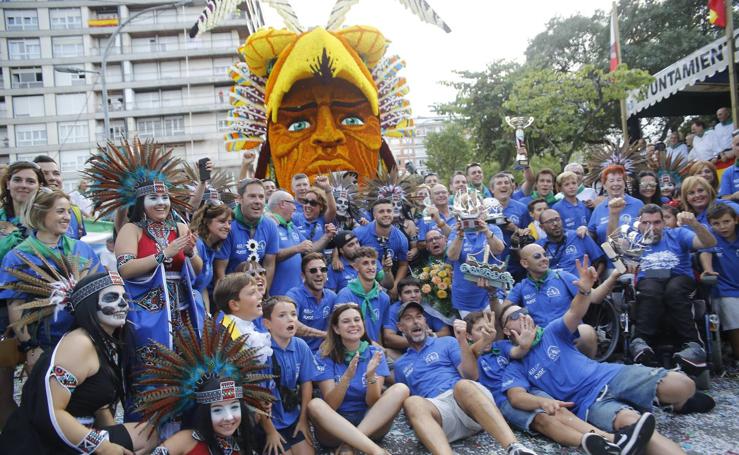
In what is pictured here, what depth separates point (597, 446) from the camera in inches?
132

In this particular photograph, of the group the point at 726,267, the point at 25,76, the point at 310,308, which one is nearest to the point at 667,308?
the point at 726,267

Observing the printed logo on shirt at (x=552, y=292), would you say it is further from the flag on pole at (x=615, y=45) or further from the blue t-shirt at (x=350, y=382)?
the flag on pole at (x=615, y=45)

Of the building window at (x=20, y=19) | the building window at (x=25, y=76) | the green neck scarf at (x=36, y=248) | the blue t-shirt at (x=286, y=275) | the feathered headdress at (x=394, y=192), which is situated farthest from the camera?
the building window at (x=20, y=19)

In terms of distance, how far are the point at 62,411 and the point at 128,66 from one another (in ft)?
137

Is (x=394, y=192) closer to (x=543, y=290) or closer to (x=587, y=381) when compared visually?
(x=543, y=290)

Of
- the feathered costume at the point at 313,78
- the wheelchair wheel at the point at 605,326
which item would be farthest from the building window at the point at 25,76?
the wheelchair wheel at the point at 605,326

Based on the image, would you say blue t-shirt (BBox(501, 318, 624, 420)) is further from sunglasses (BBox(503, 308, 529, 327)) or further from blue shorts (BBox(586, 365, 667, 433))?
sunglasses (BBox(503, 308, 529, 327))

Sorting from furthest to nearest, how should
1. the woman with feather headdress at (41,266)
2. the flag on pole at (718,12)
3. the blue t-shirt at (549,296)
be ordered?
the flag on pole at (718,12), the blue t-shirt at (549,296), the woman with feather headdress at (41,266)

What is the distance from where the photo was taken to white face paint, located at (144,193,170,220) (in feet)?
12.5

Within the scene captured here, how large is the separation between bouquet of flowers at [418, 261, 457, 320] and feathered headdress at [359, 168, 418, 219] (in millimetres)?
1207

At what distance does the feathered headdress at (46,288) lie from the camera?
3.07 m

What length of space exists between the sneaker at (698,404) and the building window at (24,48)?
148 ft

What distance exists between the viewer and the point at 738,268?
4.98 metres

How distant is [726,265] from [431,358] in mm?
2780
